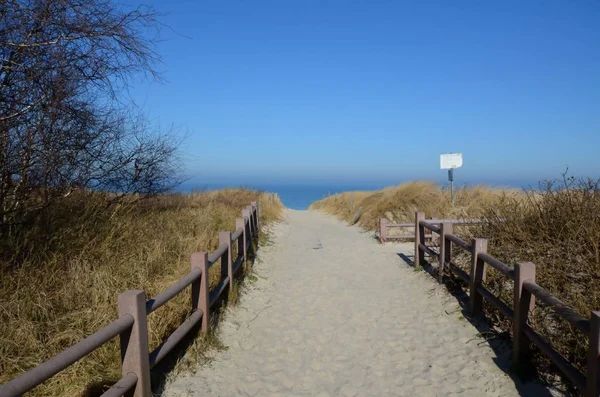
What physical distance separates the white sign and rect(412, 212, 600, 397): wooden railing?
8276mm

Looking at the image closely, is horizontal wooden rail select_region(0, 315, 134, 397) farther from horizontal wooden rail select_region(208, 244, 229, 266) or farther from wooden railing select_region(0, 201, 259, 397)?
horizontal wooden rail select_region(208, 244, 229, 266)

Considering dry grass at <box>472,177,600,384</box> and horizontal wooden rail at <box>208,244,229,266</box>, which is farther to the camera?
horizontal wooden rail at <box>208,244,229,266</box>

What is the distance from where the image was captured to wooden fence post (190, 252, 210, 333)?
5.47 metres

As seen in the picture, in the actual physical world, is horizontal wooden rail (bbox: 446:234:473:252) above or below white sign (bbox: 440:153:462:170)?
→ below

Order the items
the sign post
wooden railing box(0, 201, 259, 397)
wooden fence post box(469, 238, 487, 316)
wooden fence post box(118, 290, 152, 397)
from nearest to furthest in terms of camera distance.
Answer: wooden railing box(0, 201, 259, 397)
wooden fence post box(118, 290, 152, 397)
wooden fence post box(469, 238, 487, 316)
the sign post

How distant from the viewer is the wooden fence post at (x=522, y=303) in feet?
15.9

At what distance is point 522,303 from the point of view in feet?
16.0

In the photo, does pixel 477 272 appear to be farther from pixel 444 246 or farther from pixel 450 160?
pixel 450 160

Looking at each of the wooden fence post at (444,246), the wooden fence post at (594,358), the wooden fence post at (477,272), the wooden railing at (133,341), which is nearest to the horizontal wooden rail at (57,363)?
the wooden railing at (133,341)

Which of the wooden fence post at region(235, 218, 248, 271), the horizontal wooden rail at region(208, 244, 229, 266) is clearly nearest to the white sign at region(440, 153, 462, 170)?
the wooden fence post at region(235, 218, 248, 271)

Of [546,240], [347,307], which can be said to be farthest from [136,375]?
[546,240]

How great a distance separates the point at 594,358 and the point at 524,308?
1.38 metres

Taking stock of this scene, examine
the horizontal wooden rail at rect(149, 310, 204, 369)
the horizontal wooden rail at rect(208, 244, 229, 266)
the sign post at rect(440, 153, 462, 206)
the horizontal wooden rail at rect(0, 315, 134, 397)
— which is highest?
the sign post at rect(440, 153, 462, 206)

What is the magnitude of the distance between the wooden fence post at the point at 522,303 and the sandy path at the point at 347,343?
13.7 inches
